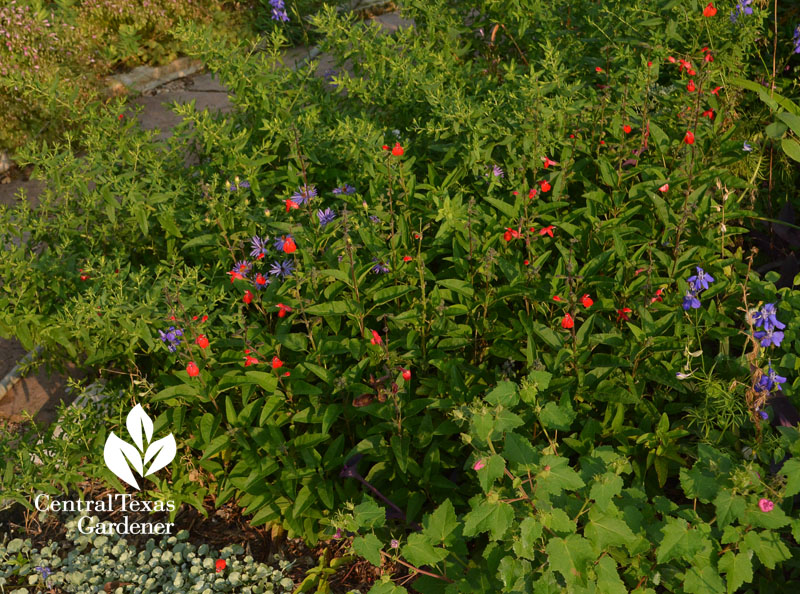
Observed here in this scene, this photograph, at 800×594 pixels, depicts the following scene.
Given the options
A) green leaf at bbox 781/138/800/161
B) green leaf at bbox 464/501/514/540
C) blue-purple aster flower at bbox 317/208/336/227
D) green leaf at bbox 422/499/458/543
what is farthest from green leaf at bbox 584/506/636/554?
green leaf at bbox 781/138/800/161

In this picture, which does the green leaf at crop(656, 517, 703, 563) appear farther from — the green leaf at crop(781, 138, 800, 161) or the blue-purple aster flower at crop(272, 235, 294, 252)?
the green leaf at crop(781, 138, 800, 161)

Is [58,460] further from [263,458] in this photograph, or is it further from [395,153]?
[395,153]

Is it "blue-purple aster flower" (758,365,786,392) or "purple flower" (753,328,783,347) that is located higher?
"purple flower" (753,328,783,347)

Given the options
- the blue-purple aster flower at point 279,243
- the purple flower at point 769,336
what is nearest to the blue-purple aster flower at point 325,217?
the blue-purple aster flower at point 279,243

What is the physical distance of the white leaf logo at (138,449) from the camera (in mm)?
2953

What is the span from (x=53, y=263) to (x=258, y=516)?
58.1 inches

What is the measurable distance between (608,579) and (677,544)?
0.23 meters

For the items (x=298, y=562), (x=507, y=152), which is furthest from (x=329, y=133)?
(x=298, y=562)

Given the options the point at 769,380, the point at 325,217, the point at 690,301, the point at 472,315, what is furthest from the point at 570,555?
the point at 325,217

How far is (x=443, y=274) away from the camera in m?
3.04

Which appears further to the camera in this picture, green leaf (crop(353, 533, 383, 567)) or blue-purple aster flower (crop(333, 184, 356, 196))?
blue-purple aster flower (crop(333, 184, 356, 196))

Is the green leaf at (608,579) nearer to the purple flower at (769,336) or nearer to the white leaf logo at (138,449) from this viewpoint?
the purple flower at (769,336)

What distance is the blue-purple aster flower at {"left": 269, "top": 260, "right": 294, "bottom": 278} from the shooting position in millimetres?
2980

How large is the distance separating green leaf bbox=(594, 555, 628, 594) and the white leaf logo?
1801 mm
